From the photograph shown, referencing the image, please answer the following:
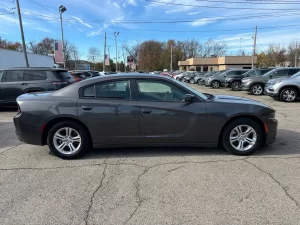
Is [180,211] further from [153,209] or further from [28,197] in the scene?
[28,197]

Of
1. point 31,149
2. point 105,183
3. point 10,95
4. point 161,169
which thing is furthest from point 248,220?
point 10,95

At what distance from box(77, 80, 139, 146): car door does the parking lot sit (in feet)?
1.32

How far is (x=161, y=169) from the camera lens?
3896 millimetres

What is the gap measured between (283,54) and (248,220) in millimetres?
77156

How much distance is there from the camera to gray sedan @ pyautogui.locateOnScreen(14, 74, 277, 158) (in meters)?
4.28

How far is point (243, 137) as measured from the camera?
445 cm

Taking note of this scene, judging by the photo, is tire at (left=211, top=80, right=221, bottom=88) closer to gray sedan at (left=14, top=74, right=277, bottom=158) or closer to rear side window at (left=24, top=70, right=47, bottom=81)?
rear side window at (left=24, top=70, right=47, bottom=81)

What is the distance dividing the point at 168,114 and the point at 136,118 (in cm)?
57

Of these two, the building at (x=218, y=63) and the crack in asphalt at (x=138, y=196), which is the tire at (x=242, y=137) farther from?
the building at (x=218, y=63)

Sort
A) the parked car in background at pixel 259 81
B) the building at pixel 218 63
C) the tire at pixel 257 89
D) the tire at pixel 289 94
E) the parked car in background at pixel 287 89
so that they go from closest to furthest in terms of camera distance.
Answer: the parked car in background at pixel 287 89 → the tire at pixel 289 94 → the parked car in background at pixel 259 81 → the tire at pixel 257 89 → the building at pixel 218 63

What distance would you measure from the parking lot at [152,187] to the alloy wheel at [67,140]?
0.71ft

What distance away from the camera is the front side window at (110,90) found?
4.39 m

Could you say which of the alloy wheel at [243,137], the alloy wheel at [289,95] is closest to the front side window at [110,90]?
the alloy wheel at [243,137]

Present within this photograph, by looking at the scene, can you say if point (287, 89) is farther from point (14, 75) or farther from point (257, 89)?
point (14, 75)
